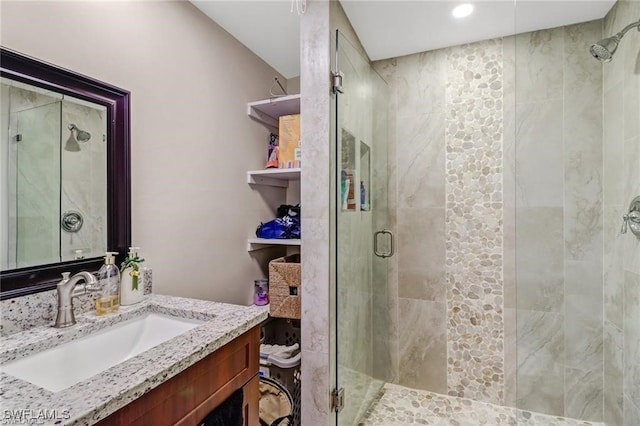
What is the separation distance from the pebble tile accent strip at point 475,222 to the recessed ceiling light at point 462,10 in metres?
0.37

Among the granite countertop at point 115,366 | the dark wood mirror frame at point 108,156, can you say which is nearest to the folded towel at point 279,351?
the granite countertop at point 115,366

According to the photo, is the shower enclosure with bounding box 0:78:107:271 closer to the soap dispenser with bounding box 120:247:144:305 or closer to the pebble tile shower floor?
the soap dispenser with bounding box 120:247:144:305

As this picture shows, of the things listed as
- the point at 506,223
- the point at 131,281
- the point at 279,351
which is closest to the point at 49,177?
the point at 131,281

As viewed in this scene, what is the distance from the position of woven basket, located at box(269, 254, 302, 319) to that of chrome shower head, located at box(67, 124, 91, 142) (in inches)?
44.2

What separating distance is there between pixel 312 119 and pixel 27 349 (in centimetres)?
133

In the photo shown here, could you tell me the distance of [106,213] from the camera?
1291 mm

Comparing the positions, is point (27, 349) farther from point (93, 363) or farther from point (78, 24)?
point (78, 24)

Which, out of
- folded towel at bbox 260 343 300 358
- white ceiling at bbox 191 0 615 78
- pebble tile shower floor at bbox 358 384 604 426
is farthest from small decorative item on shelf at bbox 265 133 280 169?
pebble tile shower floor at bbox 358 384 604 426

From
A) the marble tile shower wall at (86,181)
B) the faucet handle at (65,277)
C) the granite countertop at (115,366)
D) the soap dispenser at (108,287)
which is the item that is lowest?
the granite countertop at (115,366)

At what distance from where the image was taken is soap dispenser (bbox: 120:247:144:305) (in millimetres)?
1266

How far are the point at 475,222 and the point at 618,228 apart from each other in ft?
2.26

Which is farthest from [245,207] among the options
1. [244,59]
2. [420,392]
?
[420,392]

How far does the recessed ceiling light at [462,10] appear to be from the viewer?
1.67 meters

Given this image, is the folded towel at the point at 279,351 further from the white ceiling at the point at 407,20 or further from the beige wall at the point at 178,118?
the white ceiling at the point at 407,20
